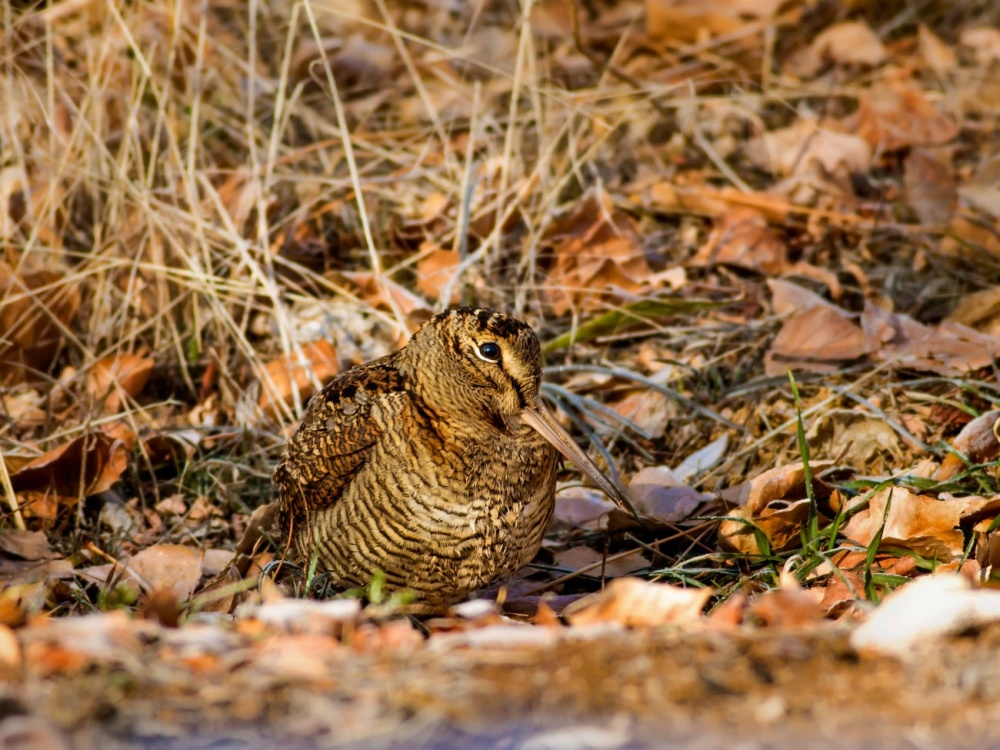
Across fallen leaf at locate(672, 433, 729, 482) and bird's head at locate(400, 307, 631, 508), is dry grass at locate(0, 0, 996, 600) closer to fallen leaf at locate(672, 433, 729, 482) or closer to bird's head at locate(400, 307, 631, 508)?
fallen leaf at locate(672, 433, 729, 482)

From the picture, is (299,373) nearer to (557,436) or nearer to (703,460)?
(703,460)

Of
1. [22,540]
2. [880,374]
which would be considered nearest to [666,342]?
[880,374]

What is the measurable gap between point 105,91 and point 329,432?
2515mm

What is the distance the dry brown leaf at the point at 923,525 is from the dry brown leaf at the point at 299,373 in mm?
2305

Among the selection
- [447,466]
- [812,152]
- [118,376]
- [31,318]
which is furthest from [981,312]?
[31,318]

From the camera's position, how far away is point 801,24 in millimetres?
7723

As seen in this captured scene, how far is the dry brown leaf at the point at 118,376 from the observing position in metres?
5.20

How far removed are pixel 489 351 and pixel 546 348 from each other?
1687mm

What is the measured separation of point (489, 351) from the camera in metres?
3.66

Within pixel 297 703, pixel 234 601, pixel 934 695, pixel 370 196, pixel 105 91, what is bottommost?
pixel 234 601

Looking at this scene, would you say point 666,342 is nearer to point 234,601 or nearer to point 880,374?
point 880,374

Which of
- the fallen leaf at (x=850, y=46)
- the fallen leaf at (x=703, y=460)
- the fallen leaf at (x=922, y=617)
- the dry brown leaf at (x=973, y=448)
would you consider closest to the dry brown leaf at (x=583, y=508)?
the fallen leaf at (x=703, y=460)

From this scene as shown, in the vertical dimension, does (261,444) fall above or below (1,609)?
below

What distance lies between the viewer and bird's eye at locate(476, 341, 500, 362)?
3.66 meters
